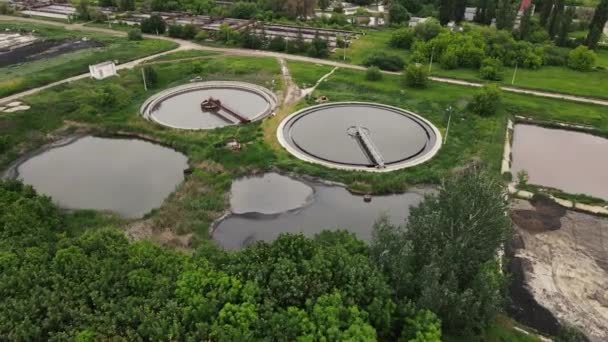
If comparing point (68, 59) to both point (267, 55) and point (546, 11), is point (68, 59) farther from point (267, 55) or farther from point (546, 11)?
point (546, 11)

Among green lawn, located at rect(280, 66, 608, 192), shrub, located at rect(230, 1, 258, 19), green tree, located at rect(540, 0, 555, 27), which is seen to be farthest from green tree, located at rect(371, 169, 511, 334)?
shrub, located at rect(230, 1, 258, 19)

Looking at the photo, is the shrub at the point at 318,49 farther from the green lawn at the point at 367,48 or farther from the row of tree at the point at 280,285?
the row of tree at the point at 280,285

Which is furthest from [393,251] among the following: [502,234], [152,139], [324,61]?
[324,61]

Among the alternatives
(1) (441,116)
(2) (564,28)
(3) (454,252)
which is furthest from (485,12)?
(3) (454,252)

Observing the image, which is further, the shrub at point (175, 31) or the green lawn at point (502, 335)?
the shrub at point (175, 31)

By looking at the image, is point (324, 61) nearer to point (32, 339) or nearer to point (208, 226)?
point (208, 226)

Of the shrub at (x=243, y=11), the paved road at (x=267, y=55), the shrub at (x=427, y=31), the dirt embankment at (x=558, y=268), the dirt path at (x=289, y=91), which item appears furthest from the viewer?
the shrub at (x=243, y=11)

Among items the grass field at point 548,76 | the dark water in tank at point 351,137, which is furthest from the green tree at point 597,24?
the dark water in tank at point 351,137
